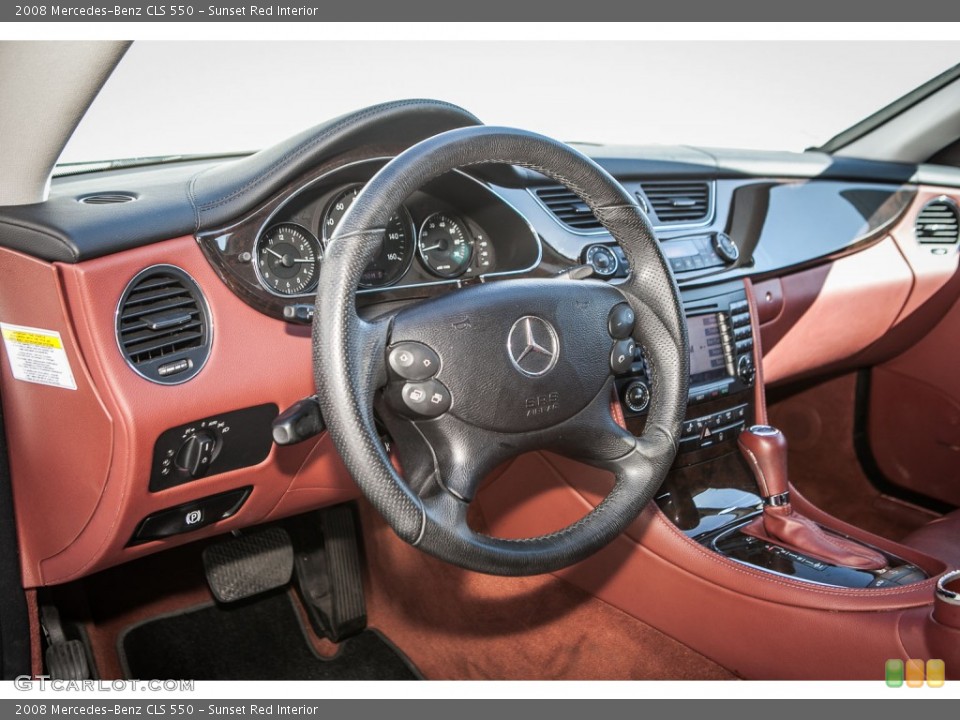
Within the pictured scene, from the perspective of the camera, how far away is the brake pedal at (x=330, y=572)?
97.7 inches

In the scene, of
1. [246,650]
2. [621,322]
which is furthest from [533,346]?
[246,650]

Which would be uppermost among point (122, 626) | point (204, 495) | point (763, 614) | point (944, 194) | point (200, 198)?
point (200, 198)

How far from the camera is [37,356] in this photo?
1593 millimetres

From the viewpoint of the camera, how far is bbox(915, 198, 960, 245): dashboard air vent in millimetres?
2910

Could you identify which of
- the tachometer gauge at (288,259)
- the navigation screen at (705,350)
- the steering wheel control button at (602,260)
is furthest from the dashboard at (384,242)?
the navigation screen at (705,350)

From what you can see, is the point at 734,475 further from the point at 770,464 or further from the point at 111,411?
the point at 111,411

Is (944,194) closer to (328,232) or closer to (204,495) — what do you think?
(328,232)

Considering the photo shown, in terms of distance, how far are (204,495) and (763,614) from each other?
3.52 feet

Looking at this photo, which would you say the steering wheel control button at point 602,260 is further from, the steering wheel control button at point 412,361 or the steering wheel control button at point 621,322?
the steering wheel control button at point 412,361

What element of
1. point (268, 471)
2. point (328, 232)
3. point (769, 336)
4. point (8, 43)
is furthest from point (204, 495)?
point (769, 336)

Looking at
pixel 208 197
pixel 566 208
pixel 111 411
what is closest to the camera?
pixel 111 411

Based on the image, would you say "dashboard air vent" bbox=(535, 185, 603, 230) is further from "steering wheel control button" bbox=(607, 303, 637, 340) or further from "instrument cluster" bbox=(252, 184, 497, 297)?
"steering wheel control button" bbox=(607, 303, 637, 340)

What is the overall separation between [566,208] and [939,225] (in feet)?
4.95

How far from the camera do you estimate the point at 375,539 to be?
248cm
